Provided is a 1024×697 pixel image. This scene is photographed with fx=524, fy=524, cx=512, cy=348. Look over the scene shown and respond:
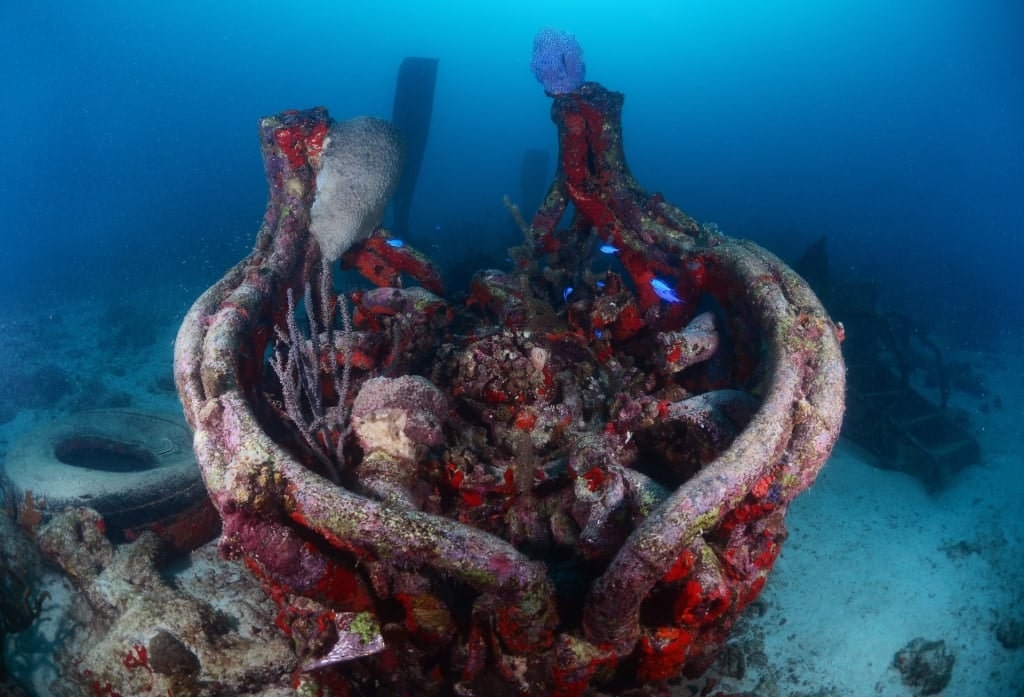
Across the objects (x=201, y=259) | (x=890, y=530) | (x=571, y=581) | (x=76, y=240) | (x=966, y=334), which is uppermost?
(x=571, y=581)

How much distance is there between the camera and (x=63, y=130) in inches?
3081

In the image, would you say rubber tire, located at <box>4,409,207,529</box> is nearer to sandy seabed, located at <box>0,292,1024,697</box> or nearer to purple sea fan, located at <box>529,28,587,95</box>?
sandy seabed, located at <box>0,292,1024,697</box>

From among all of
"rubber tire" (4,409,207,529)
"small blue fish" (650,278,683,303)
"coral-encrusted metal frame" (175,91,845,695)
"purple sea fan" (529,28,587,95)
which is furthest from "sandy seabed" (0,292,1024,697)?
"purple sea fan" (529,28,587,95)

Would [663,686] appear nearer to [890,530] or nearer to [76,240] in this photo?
[890,530]

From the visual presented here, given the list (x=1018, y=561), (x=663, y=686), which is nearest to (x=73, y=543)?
(x=663, y=686)

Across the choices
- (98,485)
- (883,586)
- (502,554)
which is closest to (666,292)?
(883,586)

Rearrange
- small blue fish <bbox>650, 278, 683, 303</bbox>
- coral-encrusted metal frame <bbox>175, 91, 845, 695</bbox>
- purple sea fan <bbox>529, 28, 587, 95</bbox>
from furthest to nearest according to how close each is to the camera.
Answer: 1. purple sea fan <bbox>529, 28, 587, 95</bbox>
2. small blue fish <bbox>650, 278, 683, 303</bbox>
3. coral-encrusted metal frame <bbox>175, 91, 845, 695</bbox>

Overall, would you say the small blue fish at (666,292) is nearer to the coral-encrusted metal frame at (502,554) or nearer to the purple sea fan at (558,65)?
the coral-encrusted metal frame at (502,554)

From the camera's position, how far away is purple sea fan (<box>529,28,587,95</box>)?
696 centimetres

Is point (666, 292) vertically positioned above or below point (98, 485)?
above

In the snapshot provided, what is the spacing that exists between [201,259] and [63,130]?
79928 mm

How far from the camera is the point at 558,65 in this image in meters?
6.96

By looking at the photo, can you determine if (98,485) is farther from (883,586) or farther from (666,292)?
(883,586)

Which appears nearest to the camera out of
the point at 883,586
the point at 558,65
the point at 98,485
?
the point at 883,586
